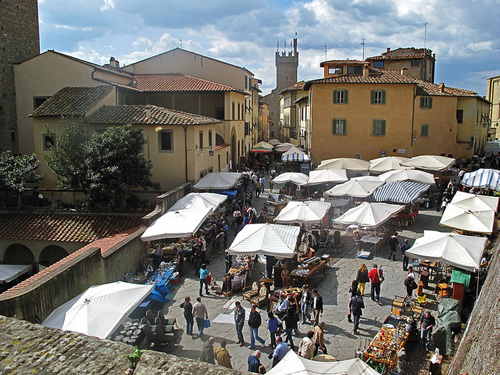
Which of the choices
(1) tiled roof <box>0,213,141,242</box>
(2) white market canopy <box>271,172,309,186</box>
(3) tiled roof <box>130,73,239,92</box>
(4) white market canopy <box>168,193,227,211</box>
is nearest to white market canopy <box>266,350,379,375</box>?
(4) white market canopy <box>168,193,227,211</box>

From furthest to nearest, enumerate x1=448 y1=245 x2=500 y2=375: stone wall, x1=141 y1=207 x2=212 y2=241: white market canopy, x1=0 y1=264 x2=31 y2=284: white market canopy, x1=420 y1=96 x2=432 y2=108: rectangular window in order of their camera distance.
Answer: x1=420 y1=96 x2=432 y2=108: rectangular window → x1=0 y1=264 x2=31 y2=284: white market canopy → x1=141 y1=207 x2=212 y2=241: white market canopy → x1=448 y1=245 x2=500 y2=375: stone wall

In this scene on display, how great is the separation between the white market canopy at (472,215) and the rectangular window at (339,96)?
1783 cm

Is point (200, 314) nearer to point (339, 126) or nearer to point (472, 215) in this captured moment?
point (472, 215)

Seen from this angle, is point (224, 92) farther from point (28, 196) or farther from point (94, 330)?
point (94, 330)

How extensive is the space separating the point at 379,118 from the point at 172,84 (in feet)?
53.5

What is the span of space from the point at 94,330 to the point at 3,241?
1217 centimetres

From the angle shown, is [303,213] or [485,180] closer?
[303,213]

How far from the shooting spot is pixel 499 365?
654 centimetres

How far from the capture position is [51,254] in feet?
65.0

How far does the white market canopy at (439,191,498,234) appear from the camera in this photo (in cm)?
1627

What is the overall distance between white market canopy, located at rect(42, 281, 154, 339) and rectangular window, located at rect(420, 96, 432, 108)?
31.1 metres

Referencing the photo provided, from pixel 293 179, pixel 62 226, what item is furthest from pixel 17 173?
pixel 293 179

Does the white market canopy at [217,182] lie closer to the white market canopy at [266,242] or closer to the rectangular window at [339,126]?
the white market canopy at [266,242]

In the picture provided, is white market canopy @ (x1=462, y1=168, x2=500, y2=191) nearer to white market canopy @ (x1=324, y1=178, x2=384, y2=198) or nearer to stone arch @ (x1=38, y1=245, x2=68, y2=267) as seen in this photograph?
white market canopy @ (x1=324, y1=178, x2=384, y2=198)
